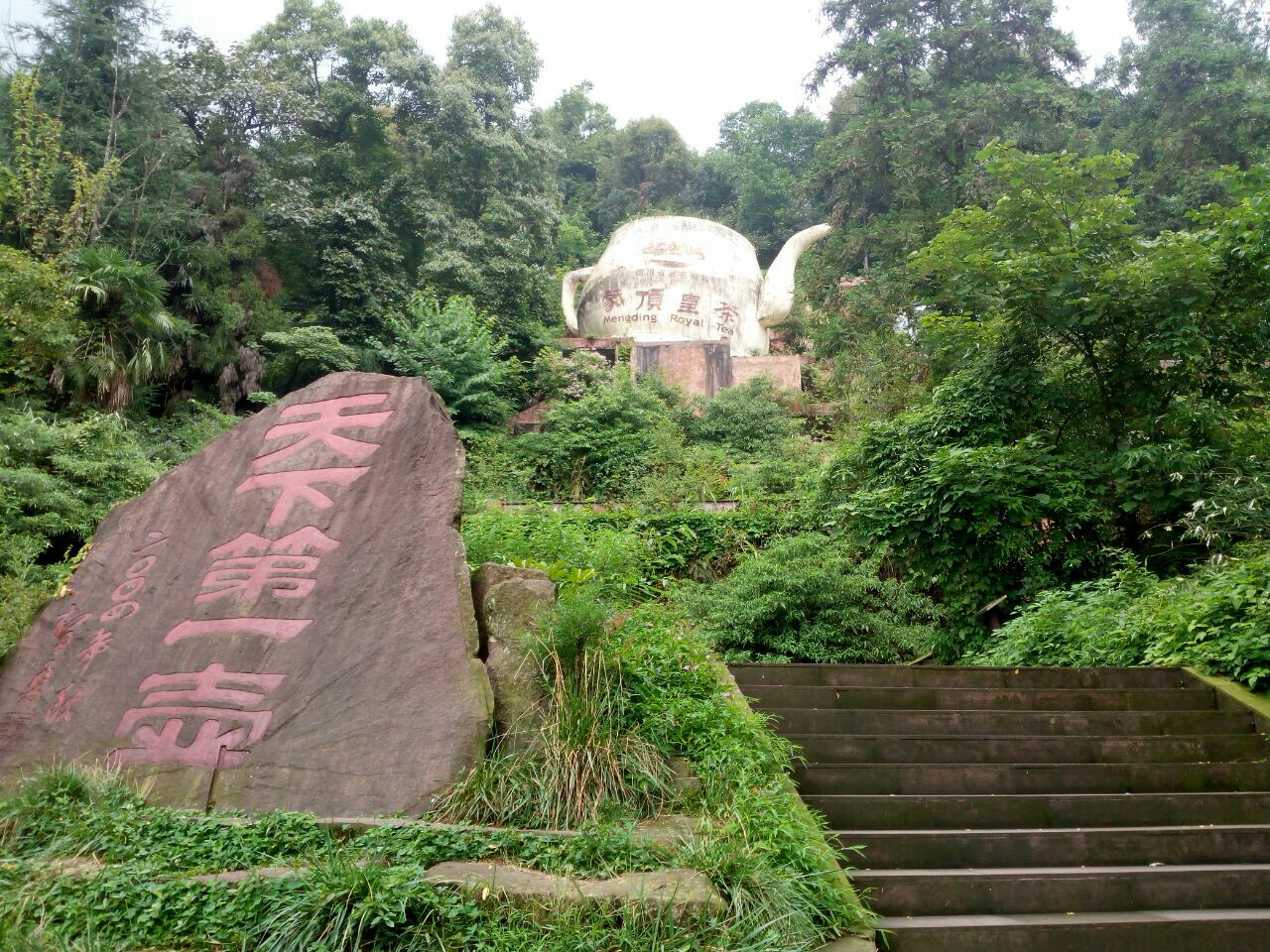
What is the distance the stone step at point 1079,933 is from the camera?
3408 millimetres

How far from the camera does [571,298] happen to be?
18453 millimetres


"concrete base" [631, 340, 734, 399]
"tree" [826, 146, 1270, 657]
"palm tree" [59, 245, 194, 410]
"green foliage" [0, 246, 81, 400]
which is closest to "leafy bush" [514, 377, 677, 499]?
"concrete base" [631, 340, 734, 399]

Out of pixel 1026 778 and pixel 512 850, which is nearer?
pixel 512 850

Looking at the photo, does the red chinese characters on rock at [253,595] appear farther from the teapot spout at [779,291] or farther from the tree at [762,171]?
the tree at [762,171]

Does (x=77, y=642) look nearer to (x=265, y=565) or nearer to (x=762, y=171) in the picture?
(x=265, y=565)

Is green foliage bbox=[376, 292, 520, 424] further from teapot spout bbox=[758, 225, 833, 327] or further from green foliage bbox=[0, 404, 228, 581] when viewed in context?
teapot spout bbox=[758, 225, 833, 327]

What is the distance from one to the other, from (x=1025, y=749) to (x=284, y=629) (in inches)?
145

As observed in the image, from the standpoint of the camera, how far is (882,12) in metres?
21.3

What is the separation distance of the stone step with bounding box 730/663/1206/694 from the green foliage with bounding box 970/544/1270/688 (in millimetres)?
283

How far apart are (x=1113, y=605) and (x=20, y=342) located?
11136mm

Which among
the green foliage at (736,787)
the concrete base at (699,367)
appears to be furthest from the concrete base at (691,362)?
the green foliage at (736,787)

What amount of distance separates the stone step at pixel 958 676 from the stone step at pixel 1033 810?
1.46 m

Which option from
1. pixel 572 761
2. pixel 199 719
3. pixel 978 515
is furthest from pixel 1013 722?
pixel 199 719

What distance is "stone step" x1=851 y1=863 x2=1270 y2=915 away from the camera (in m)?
3.66
